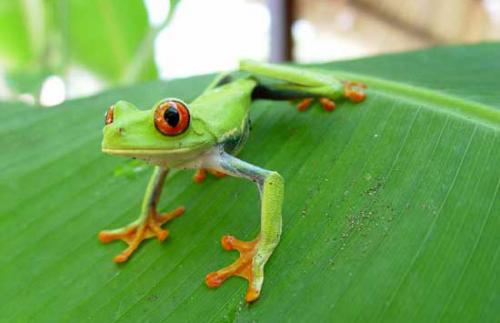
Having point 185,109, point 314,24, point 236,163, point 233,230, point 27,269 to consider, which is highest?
point 185,109

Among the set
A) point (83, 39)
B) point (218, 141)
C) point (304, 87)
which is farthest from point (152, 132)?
point (83, 39)

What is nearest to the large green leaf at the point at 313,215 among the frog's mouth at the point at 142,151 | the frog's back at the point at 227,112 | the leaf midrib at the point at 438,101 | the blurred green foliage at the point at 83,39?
the leaf midrib at the point at 438,101

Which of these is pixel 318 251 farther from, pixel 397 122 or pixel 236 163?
pixel 397 122

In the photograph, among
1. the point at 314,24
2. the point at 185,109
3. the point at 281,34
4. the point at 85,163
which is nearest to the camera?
the point at 185,109

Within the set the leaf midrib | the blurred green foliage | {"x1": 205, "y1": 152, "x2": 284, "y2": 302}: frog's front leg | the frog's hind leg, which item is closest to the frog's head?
{"x1": 205, "y1": 152, "x2": 284, "y2": 302}: frog's front leg

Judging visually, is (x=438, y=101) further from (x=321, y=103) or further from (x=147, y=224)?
(x=147, y=224)

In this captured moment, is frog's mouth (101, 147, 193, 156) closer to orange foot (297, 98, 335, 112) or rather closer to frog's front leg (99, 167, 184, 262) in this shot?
frog's front leg (99, 167, 184, 262)

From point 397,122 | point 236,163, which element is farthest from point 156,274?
point 397,122
